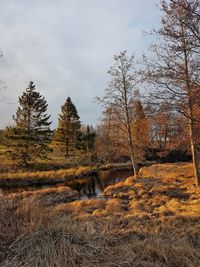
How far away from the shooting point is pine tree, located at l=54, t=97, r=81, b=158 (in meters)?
46.4

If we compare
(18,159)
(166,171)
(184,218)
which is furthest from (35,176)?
(184,218)

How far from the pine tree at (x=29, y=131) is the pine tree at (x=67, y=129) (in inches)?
262

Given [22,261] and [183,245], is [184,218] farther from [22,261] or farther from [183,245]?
[22,261]

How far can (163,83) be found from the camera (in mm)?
12539

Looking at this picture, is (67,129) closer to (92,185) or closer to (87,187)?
(92,185)

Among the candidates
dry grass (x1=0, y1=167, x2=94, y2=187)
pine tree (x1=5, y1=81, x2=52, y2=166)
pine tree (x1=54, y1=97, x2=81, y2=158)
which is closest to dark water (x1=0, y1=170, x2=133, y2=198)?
dry grass (x1=0, y1=167, x2=94, y2=187)

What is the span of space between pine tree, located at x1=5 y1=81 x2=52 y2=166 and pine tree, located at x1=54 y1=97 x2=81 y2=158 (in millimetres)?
6656

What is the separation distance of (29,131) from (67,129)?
903 cm

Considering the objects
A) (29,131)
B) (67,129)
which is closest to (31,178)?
(29,131)

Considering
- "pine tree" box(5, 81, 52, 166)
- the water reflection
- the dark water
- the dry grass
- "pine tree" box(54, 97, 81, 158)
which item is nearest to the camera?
the dark water

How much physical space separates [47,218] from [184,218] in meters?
5.84

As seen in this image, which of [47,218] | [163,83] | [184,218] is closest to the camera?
[47,218]

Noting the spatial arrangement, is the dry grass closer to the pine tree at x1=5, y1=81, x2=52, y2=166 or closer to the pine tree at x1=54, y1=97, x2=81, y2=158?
the pine tree at x1=5, y1=81, x2=52, y2=166

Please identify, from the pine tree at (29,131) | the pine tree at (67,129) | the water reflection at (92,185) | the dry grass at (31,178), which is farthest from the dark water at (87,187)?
the pine tree at (67,129)
